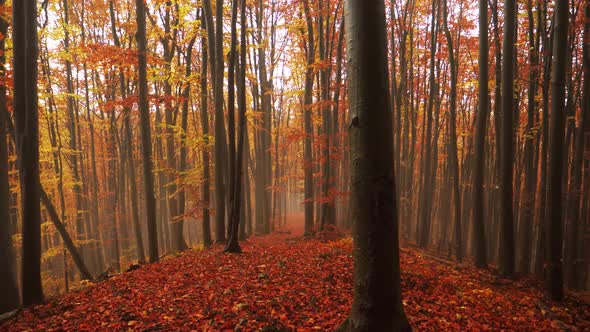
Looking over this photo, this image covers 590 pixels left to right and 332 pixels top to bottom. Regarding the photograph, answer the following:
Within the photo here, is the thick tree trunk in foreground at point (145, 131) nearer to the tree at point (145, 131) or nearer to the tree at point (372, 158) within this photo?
the tree at point (145, 131)

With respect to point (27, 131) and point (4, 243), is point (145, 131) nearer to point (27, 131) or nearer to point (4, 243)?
point (27, 131)

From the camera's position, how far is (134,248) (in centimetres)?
2389

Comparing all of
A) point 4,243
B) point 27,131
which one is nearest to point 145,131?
point 27,131

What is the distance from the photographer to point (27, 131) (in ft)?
19.2

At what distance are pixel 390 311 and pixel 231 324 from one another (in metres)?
2.32

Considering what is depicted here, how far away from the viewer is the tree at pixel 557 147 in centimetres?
613

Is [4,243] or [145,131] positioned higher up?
[145,131]

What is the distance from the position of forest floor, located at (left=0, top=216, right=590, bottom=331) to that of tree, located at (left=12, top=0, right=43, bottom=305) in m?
0.81

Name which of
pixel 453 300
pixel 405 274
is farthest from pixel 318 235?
pixel 453 300

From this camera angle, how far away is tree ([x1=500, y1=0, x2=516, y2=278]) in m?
8.31

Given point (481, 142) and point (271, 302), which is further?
point (481, 142)

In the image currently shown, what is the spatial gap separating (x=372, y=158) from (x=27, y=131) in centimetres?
680

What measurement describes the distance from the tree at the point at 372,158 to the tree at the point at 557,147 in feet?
18.7

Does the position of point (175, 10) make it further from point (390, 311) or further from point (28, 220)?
point (390, 311)
